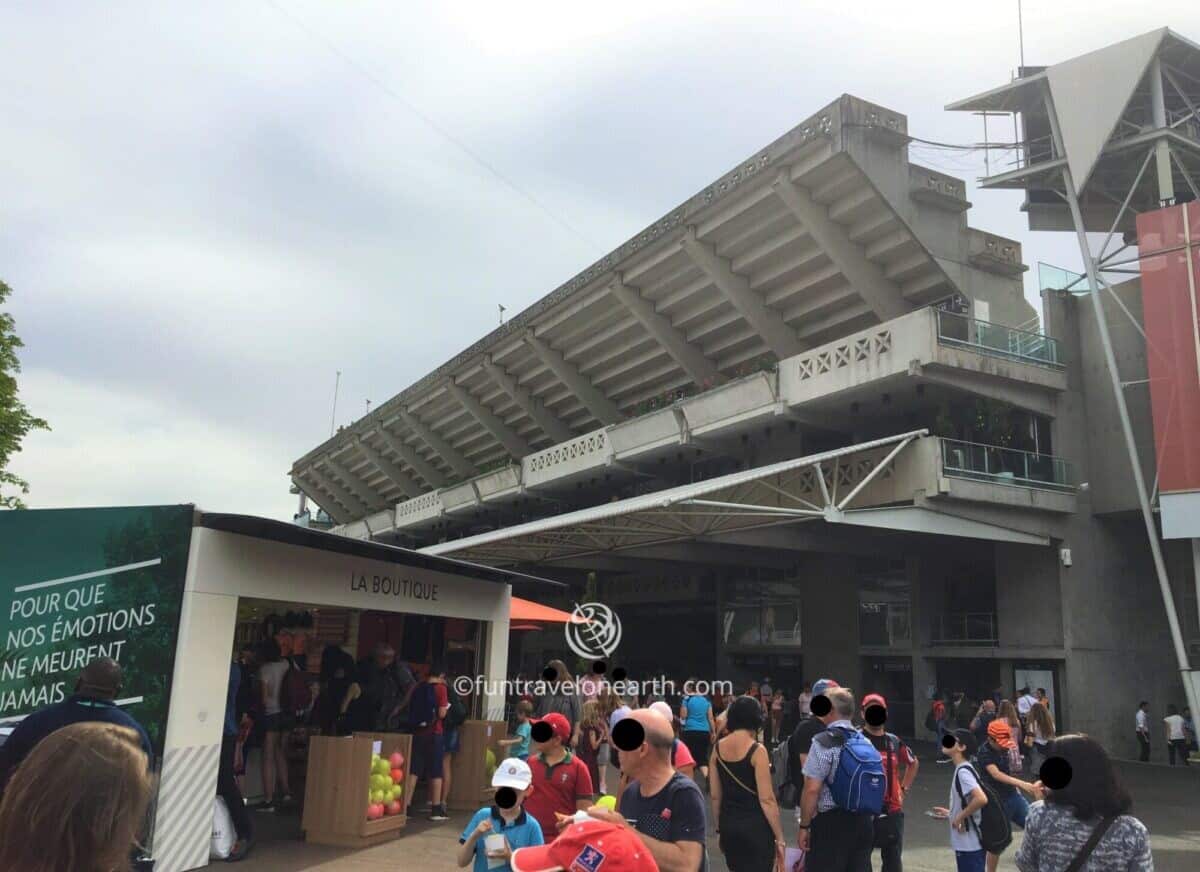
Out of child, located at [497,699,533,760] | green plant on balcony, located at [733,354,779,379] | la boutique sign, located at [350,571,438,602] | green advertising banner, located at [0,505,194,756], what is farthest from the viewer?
green plant on balcony, located at [733,354,779,379]

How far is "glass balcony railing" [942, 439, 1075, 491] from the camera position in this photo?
766 inches

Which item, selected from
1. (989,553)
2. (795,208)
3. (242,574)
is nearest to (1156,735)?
(989,553)

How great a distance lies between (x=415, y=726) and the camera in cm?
1048

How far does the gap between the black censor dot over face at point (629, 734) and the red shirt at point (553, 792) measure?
1596 millimetres

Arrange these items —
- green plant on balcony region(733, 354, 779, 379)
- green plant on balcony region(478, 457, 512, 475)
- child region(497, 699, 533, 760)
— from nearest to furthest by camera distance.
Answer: child region(497, 699, 533, 760) → green plant on balcony region(733, 354, 779, 379) → green plant on balcony region(478, 457, 512, 475)

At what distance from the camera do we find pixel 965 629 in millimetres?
22938

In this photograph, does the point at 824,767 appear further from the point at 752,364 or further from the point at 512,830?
the point at 752,364

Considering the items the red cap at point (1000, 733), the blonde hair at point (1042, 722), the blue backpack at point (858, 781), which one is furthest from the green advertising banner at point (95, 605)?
the blonde hair at point (1042, 722)

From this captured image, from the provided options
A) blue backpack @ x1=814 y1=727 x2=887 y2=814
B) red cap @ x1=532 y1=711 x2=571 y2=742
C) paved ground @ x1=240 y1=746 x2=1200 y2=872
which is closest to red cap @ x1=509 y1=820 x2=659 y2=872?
red cap @ x1=532 y1=711 x2=571 y2=742

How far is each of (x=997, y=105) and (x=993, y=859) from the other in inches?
827

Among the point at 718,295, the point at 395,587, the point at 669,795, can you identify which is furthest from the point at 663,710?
the point at 718,295

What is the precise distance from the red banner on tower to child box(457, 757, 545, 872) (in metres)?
18.5

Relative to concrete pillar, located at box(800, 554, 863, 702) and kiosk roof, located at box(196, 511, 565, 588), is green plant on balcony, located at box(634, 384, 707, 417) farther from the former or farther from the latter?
kiosk roof, located at box(196, 511, 565, 588)

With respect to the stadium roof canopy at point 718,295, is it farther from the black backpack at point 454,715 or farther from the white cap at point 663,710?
the white cap at point 663,710
